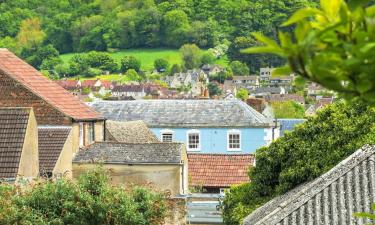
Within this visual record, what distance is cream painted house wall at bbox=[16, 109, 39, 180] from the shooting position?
2897 centimetres

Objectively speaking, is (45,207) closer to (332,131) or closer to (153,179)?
(332,131)

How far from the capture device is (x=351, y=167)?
48.1 feet

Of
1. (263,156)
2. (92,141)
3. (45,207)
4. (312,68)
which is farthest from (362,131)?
(92,141)

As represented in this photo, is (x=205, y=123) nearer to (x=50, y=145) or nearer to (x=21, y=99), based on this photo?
(x=21, y=99)

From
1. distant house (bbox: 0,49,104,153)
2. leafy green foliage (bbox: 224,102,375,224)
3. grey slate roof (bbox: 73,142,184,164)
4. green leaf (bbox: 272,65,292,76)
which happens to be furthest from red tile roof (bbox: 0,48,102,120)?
green leaf (bbox: 272,65,292,76)

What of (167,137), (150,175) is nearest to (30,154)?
(150,175)

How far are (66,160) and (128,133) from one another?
1167 cm

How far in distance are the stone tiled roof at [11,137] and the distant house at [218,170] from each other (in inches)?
424

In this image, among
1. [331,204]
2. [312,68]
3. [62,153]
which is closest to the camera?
[312,68]

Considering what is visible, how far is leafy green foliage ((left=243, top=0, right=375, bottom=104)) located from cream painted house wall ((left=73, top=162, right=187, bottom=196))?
3124 cm

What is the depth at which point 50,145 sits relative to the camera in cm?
3362

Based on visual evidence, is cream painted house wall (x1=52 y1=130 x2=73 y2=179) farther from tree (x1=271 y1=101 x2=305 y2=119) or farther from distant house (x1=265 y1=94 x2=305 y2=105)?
distant house (x1=265 y1=94 x2=305 y2=105)

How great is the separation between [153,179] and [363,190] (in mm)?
20586

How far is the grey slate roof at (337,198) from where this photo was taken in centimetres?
1342
